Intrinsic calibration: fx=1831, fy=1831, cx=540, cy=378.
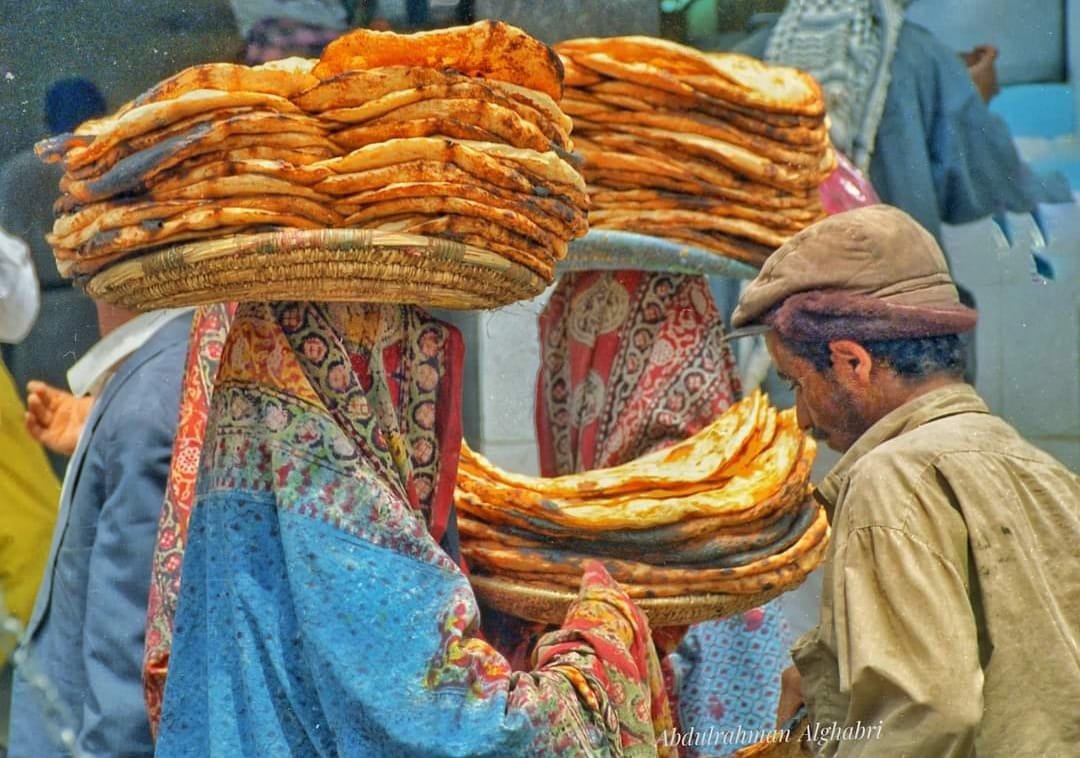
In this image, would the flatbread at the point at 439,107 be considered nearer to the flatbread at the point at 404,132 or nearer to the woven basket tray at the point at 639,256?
the flatbread at the point at 404,132

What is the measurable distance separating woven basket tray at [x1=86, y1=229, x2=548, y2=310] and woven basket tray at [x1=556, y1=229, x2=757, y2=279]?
1.14 m

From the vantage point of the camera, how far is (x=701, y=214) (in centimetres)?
397

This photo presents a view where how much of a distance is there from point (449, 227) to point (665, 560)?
3.27ft

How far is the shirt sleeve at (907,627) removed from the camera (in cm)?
260

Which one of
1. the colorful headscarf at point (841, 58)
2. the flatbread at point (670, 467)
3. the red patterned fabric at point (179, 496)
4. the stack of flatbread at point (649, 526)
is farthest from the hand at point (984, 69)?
the red patterned fabric at point (179, 496)

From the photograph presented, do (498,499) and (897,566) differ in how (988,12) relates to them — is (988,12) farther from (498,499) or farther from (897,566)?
(897,566)

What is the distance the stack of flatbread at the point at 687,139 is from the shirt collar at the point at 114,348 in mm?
952

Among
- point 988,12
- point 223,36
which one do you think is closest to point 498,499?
point 223,36

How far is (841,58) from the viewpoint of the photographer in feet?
18.3

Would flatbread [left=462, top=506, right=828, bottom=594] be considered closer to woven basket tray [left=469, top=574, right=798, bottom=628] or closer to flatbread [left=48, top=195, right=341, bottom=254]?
woven basket tray [left=469, top=574, right=798, bottom=628]

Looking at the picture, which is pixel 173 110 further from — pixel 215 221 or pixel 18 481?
pixel 18 481

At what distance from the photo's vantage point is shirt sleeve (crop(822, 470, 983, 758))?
2604 mm

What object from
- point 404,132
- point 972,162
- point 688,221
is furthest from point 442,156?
point 972,162

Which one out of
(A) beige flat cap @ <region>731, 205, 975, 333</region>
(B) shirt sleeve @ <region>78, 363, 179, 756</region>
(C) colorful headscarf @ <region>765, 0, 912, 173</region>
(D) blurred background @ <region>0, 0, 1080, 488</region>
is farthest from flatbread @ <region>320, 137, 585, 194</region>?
(C) colorful headscarf @ <region>765, 0, 912, 173</region>
